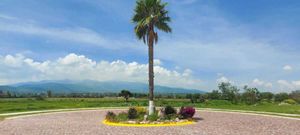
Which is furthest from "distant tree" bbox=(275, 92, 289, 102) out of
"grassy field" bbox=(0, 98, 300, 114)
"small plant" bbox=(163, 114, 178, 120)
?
"small plant" bbox=(163, 114, 178, 120)

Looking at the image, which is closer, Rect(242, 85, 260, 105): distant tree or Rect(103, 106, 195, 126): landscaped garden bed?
Rect(103, 106, 195, 126): landscaped garden bed

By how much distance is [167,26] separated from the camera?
28656mm

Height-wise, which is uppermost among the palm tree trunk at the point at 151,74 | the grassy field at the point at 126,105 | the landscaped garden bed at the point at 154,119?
the palm tree trunk at the point at 151,74

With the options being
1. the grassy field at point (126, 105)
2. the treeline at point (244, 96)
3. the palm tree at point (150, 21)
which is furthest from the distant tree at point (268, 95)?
the palm tree at point (150, 21)

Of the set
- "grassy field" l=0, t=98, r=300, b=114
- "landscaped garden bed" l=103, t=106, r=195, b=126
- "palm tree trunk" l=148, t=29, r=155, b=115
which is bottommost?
"landscaped garden bed" l=103, t=106, r=195, b=126

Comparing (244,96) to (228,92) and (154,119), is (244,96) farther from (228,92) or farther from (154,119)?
(154,119)

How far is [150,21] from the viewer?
27875 millimetres

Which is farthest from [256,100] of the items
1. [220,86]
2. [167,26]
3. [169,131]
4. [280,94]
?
[169,131]

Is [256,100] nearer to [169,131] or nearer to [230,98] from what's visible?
[230,98]

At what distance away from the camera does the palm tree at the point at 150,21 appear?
91.2 ft

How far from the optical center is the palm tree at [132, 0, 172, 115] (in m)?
27.8

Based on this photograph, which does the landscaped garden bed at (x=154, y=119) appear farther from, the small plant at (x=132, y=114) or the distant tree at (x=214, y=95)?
the distant tree at (x=214, y=95)

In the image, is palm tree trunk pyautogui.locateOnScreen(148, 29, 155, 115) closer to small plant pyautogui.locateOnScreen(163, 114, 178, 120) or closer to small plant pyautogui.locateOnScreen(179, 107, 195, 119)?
small plant pyautogui.locateOnScreen(163, 114, 178, 120)

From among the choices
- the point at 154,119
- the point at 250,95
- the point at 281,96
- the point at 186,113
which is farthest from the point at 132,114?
the point at 281,96
